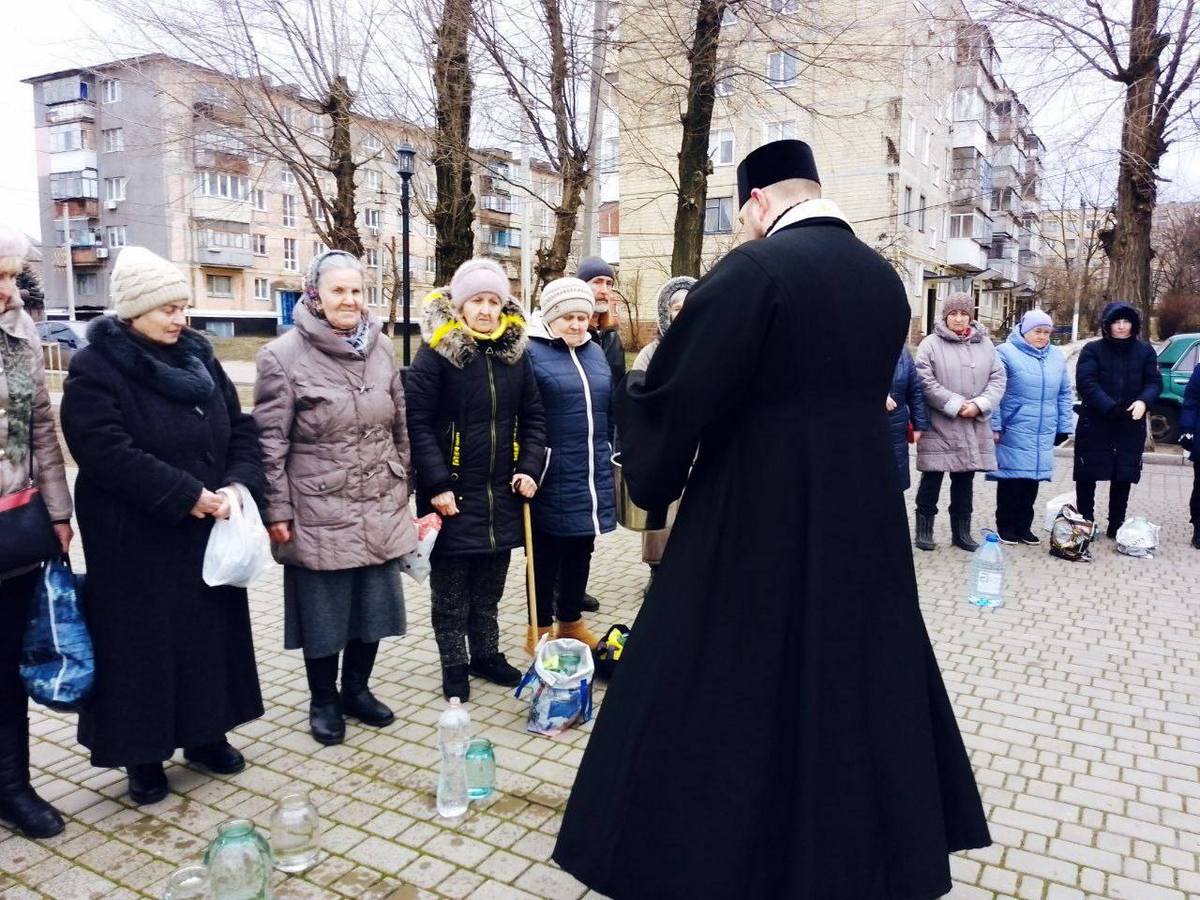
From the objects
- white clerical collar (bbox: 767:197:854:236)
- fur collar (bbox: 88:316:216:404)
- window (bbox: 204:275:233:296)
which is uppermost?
window (bbox: 204:275:233:296)

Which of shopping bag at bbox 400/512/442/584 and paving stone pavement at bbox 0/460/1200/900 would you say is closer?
paving stone pavement at bbox 0/460/1200/900

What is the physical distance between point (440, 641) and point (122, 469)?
67.0 inches

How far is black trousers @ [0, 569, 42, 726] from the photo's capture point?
316 cm

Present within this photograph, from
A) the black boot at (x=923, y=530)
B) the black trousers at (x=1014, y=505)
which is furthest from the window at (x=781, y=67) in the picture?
the black boot at (x=923, y=530)

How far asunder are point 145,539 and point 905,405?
5698 mm

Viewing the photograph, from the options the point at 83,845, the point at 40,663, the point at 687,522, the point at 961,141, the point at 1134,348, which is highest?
the point at 961,141

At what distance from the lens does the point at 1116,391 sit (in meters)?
7.50

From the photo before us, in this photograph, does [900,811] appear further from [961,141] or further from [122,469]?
[961,141]

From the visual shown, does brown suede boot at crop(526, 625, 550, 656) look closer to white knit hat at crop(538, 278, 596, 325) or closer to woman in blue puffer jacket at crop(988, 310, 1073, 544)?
white knit hat at crop(538, 278, 596, 325)

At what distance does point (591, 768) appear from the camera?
2518 millimetres

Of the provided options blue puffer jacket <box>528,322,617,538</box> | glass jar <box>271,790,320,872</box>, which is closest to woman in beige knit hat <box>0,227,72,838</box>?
glass jar <box>271,790,320,872</box>

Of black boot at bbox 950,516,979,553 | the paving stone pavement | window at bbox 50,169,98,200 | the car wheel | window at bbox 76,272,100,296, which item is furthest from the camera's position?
window at bbox 76,272,100,296

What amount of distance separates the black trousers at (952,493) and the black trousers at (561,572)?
3797 millimetres

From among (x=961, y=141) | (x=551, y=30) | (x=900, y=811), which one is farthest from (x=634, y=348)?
(x=900, y=811)
